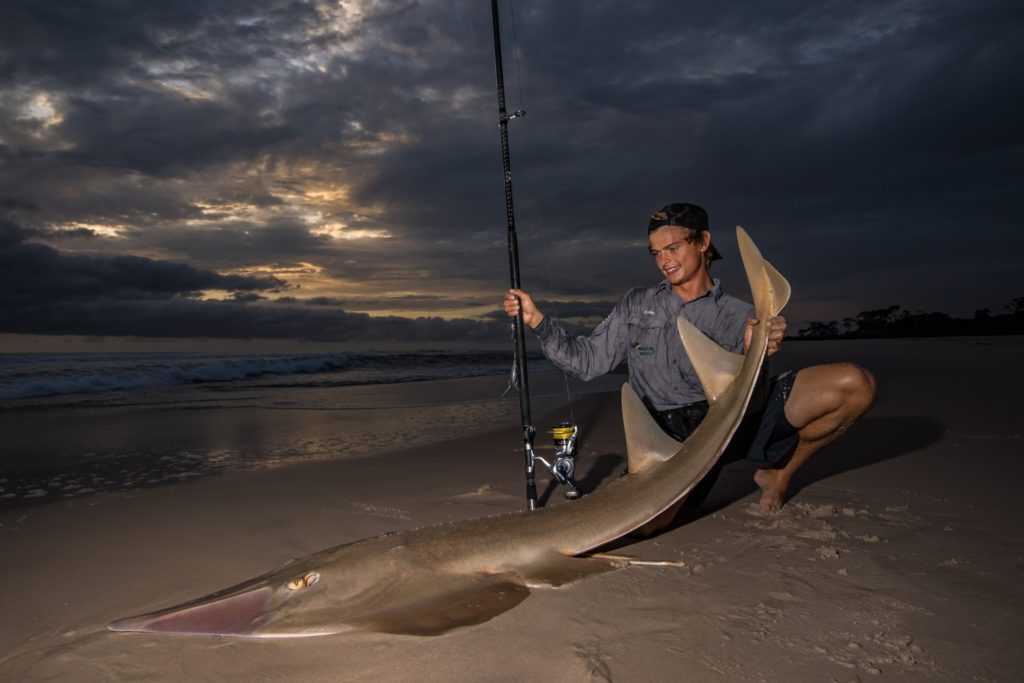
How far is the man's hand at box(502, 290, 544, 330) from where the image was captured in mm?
3670

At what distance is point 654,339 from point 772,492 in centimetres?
112

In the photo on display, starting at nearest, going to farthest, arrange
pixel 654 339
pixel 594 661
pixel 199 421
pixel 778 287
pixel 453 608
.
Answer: pixel 594 661 → pixel 453 608 → pixel 778 287 → pixel 654 339 → pixel 199 421

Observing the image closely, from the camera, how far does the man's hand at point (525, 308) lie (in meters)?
3.67

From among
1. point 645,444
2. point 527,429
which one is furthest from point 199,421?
point 645,444

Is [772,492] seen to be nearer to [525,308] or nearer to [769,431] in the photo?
[769,431]

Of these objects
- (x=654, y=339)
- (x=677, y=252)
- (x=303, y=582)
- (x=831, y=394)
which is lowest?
(x=303, y=582)

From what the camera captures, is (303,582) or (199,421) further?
(199,421)

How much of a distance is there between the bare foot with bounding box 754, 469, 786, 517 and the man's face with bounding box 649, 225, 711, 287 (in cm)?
127

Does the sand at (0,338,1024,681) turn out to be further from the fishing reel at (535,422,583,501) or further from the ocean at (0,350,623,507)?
the ocean at (0,350,623,507)

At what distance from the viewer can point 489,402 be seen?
11.5 meters

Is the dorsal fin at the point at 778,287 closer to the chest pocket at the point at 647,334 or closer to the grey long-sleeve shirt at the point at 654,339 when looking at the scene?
the grey long-sleeve shirt at the point at 654,339

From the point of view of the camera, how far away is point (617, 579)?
2631mm

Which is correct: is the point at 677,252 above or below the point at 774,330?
above

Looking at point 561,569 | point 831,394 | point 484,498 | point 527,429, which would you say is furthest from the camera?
point 484,498
